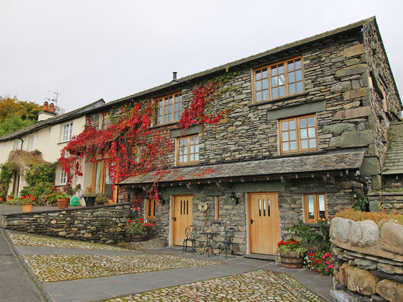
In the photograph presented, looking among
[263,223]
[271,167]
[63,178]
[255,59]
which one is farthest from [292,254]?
[63,178]

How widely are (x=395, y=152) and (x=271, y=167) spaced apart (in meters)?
4.29

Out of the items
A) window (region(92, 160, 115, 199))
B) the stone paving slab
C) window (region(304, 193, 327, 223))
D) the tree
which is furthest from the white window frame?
window (region(304, 193, 327, 223))

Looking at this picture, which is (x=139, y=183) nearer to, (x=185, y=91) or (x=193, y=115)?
(x=193, y=115)

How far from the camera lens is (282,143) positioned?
9.52 metres

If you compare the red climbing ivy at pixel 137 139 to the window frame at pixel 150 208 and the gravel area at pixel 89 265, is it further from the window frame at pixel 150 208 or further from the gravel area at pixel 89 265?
the gravel area at pixel 89 265

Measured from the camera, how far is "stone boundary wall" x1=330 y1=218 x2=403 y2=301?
3463 millimetres

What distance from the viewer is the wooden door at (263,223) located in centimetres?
916

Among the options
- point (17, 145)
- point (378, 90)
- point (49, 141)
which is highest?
point (17, 145)

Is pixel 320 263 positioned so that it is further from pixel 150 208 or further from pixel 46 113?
pixel 46 113

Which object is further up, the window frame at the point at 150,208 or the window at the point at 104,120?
the window at the point at 104,120

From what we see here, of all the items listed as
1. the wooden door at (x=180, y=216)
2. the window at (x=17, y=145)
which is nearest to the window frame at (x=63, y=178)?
the window at (x=17, y=145)

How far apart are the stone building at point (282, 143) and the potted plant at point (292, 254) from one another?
0.81 metres

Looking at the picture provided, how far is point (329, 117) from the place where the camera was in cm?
862

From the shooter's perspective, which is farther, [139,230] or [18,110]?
[18,110]
